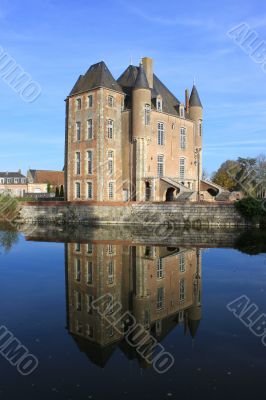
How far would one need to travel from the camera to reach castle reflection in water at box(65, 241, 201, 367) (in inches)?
275

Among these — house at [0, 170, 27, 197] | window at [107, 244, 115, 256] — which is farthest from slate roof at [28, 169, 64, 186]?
window at [107, 244, 115, 256]

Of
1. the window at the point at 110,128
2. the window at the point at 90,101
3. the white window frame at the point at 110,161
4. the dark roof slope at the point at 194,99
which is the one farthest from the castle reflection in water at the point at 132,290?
the dark roof slope at the point at 194,99

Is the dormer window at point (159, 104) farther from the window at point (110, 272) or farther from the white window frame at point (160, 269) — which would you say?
the window at point (110, 272)

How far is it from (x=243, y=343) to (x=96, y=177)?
29404mm

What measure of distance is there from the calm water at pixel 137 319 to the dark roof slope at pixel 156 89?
Answer: 85.1 feet

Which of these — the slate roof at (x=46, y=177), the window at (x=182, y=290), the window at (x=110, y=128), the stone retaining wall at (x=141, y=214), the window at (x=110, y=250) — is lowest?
the window at (x=182, y=290)

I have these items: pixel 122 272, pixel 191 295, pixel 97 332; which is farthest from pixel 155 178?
pixel 97 332

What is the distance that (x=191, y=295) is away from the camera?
9.74m

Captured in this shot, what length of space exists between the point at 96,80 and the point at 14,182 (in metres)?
41.4

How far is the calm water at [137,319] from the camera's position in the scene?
5.18 meters

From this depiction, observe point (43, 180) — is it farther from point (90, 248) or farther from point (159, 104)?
point (90, 248)

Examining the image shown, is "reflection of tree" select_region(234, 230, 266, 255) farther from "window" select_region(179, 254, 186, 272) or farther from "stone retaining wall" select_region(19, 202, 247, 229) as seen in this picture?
"stone retaining wall" select_region(19, 202, 247, 229)

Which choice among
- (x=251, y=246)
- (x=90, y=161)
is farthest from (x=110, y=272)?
(x=90, y=161)

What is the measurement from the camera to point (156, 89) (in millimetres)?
39562
